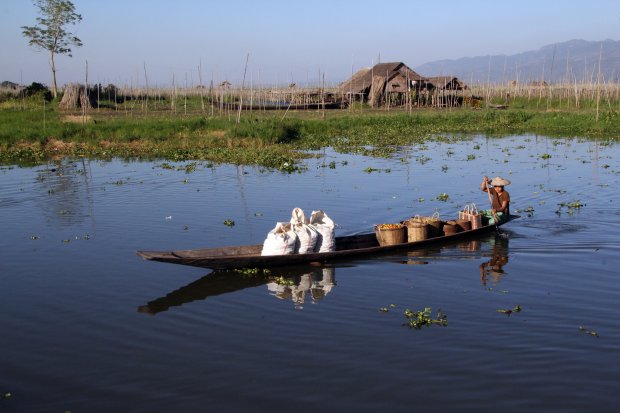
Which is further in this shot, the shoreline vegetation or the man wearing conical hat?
the shoreline vegetation

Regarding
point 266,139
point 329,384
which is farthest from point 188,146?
point 329,384

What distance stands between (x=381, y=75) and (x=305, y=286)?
37.1 metres

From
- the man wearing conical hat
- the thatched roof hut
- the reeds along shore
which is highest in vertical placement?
the thatched roof hut

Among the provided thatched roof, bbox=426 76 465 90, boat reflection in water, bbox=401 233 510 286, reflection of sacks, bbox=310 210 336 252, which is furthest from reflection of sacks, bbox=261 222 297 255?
thatched roof, bbox=426 76 465 90

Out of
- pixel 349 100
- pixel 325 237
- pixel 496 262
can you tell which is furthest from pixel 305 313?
pixel 349 100

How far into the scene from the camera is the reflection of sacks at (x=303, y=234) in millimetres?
9062

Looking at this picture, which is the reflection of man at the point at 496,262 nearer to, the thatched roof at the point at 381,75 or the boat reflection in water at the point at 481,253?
the boat reflection in water at the point at 481,253

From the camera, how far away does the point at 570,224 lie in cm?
1153

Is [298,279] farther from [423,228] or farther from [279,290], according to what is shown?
[423,228]

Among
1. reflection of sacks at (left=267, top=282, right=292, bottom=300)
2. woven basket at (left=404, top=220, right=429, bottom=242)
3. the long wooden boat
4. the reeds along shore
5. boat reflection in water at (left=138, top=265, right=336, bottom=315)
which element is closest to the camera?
boat reflection in water at (left=138, top=265, right=336, bottom=315)

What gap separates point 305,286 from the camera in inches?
336

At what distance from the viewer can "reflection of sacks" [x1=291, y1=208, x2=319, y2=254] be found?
357 inches

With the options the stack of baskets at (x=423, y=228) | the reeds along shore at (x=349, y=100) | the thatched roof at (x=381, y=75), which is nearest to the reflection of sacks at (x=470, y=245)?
the stack of baskets at (x=423, y=228)

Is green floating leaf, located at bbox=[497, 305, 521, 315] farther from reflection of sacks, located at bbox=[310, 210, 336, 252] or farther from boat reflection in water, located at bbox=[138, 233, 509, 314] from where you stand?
reflection of sacks, located at bbox=[310, 210, 336, 252]
